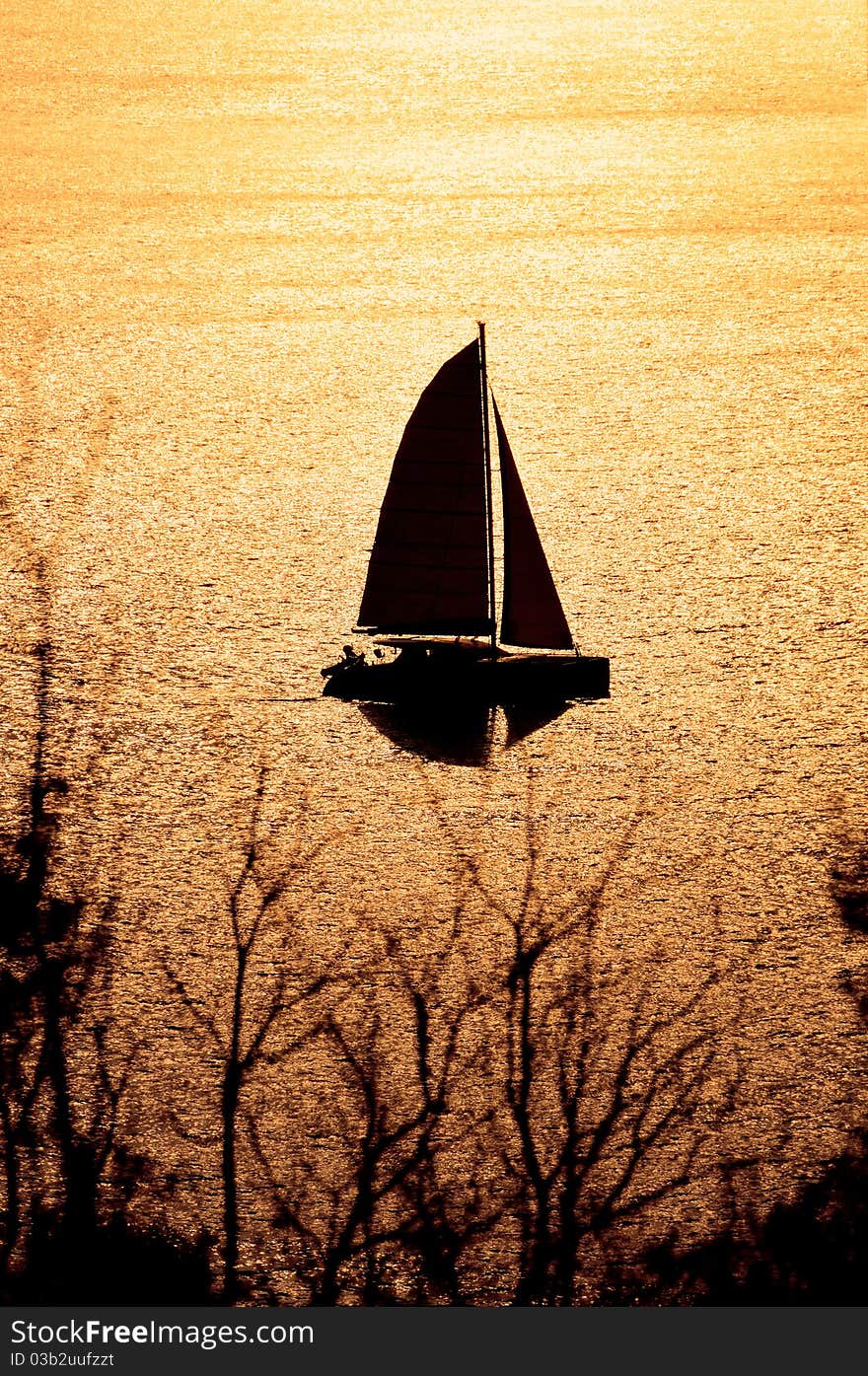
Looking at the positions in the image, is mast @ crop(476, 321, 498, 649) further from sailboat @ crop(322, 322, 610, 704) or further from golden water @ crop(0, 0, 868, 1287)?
golden water @ crop(0, 0, 868, 1287)

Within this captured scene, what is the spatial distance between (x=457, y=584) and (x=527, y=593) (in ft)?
0.87

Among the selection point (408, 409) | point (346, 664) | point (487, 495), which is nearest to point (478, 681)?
point (346, 664)

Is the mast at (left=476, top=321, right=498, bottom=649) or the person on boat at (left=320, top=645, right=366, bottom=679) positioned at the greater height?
the mast at (left=476, top=321, right=498, bottom=649)

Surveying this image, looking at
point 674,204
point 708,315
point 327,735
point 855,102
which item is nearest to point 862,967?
point 327,735

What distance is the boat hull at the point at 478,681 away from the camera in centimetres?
584

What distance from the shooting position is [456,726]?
241 inches

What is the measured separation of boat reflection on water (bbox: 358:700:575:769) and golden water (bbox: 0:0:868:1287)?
0.08 m

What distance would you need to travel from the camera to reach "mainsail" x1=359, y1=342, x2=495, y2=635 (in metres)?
5.64

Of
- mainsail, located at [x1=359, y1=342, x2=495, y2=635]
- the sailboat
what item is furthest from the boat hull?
mainsail, located at [x1=359, y1=342, x2=495, y2=635]

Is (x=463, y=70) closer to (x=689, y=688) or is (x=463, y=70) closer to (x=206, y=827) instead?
(x=689, y=688)

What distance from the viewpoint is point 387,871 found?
536cm

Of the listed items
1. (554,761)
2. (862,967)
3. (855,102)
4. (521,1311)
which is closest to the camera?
(521,1311)

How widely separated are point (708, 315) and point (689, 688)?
11.7ft

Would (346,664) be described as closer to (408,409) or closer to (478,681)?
(478,681)
